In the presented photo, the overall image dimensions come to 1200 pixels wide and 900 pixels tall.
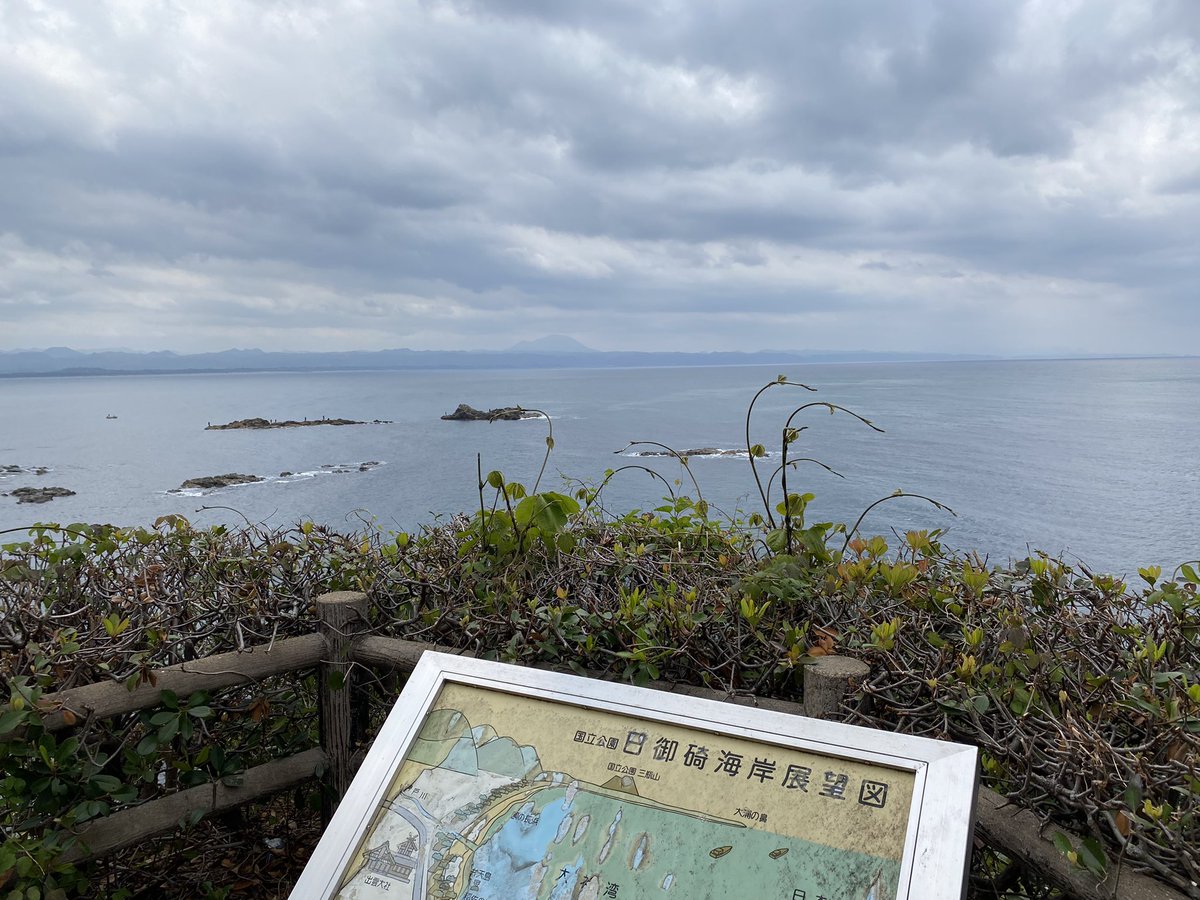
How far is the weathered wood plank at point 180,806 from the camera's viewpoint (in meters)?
2.75

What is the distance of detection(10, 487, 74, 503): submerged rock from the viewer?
3045 centimetres

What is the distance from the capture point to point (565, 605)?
294 cm

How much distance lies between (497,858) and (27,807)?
1.86 meters

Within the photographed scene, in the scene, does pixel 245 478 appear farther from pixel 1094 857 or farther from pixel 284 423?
pixel 284 423

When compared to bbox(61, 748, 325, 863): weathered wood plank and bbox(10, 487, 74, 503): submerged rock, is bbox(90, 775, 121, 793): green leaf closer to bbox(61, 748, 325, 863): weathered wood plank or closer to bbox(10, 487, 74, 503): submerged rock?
bbox(61, 748, 325, 863): weathered wood plank

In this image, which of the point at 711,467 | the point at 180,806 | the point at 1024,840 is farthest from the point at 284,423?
the point at 1024,840

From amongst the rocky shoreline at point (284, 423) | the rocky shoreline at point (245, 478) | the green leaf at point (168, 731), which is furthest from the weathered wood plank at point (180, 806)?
the rocky shoreline at point (284, 423)

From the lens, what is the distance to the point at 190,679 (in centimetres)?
284

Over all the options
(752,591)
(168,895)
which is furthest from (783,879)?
(168,895)

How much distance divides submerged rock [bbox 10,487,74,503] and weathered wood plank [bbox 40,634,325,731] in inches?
1316

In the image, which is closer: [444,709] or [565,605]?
[444,709]

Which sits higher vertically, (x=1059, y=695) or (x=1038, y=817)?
(x=1059, y=695)

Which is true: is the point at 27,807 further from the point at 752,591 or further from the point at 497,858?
the point at 752,591

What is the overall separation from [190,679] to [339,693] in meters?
0.58
